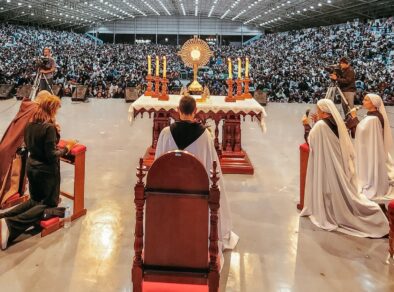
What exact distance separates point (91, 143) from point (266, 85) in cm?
1211

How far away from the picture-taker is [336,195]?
3895 millimetres

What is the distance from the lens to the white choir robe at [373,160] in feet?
14.3

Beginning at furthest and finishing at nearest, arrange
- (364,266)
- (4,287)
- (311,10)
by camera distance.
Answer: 1. (311,10)
2. (364,266)
3. (4,287)

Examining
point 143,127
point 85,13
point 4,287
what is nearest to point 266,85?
point 143,127

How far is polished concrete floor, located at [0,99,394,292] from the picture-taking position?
297 centimetres

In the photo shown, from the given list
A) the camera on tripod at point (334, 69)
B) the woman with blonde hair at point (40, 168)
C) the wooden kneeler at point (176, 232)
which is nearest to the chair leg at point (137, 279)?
the wooden kneeler at point (176, 232)

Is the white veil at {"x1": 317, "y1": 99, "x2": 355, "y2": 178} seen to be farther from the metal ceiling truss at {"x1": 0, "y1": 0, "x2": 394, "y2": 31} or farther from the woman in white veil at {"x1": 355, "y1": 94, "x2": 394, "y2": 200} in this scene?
the metal ceiling truss at {"x1": 0, "y1": 0, "x2": 394, "y2": 31}

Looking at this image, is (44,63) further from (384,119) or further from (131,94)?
(131,94)

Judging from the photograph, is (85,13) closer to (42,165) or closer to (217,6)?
(217,6)

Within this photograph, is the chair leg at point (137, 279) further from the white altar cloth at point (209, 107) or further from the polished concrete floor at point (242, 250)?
the white altar cloth at point (209, 107)

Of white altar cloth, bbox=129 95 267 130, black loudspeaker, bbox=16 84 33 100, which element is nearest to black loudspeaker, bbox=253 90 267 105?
white altar cloth, bbox=129 95 267 130

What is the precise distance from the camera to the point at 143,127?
9.44m

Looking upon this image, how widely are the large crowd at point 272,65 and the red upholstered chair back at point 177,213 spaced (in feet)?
21.8

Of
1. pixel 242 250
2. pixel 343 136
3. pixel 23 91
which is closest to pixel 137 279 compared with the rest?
pixel 242 250
